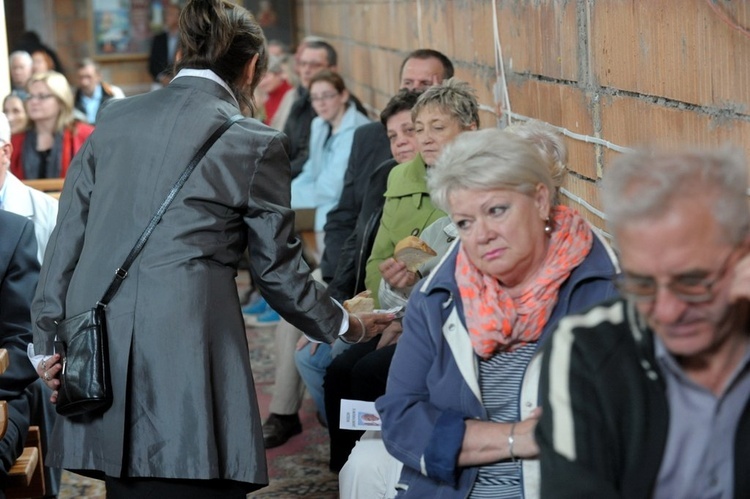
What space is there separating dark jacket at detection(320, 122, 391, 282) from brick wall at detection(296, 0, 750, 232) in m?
0.45

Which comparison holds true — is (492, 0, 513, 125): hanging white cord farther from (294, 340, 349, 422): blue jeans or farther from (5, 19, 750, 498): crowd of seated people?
(294, 340, 349, 422): blue jeans

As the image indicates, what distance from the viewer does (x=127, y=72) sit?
16109 millimetres

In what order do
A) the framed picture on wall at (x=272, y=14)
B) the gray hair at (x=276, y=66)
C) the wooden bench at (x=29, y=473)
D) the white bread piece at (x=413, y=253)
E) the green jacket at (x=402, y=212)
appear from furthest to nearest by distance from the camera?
the framed picture on wall at (x=272, y=14), the gray hair at (x=276, y=66), the green jacket at (x=402, y=212), the wooden bench at (x=29, y=473), the white bread piece at (x=413, y=253)

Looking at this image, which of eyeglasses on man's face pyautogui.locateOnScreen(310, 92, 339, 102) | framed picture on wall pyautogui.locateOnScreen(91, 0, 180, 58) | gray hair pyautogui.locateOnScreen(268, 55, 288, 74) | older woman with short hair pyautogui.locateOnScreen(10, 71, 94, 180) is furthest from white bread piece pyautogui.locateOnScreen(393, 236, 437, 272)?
framed picture on wall pyautogui.locateOnScreen(91, 0, 180, 58)

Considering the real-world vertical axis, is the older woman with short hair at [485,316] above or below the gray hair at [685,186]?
below

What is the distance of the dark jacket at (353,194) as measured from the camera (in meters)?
4.72

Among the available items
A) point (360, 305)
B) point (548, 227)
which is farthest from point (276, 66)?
point (548, 227)

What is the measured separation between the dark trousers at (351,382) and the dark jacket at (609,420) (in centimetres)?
190

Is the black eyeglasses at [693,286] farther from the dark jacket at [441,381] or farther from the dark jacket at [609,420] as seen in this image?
the dark jacket at [441,381]

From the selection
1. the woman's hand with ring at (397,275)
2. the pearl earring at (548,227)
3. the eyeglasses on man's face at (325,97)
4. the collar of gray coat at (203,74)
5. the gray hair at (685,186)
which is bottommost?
the woman's hand with ring at (397,275)

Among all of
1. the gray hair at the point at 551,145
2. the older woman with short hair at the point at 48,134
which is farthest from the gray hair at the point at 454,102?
the older woman with short hair at the point at 48,134

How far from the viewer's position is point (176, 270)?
9.07ft

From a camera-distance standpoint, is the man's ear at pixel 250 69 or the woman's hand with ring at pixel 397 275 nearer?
the man's ear at pixel 250 69

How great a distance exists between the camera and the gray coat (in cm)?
277
